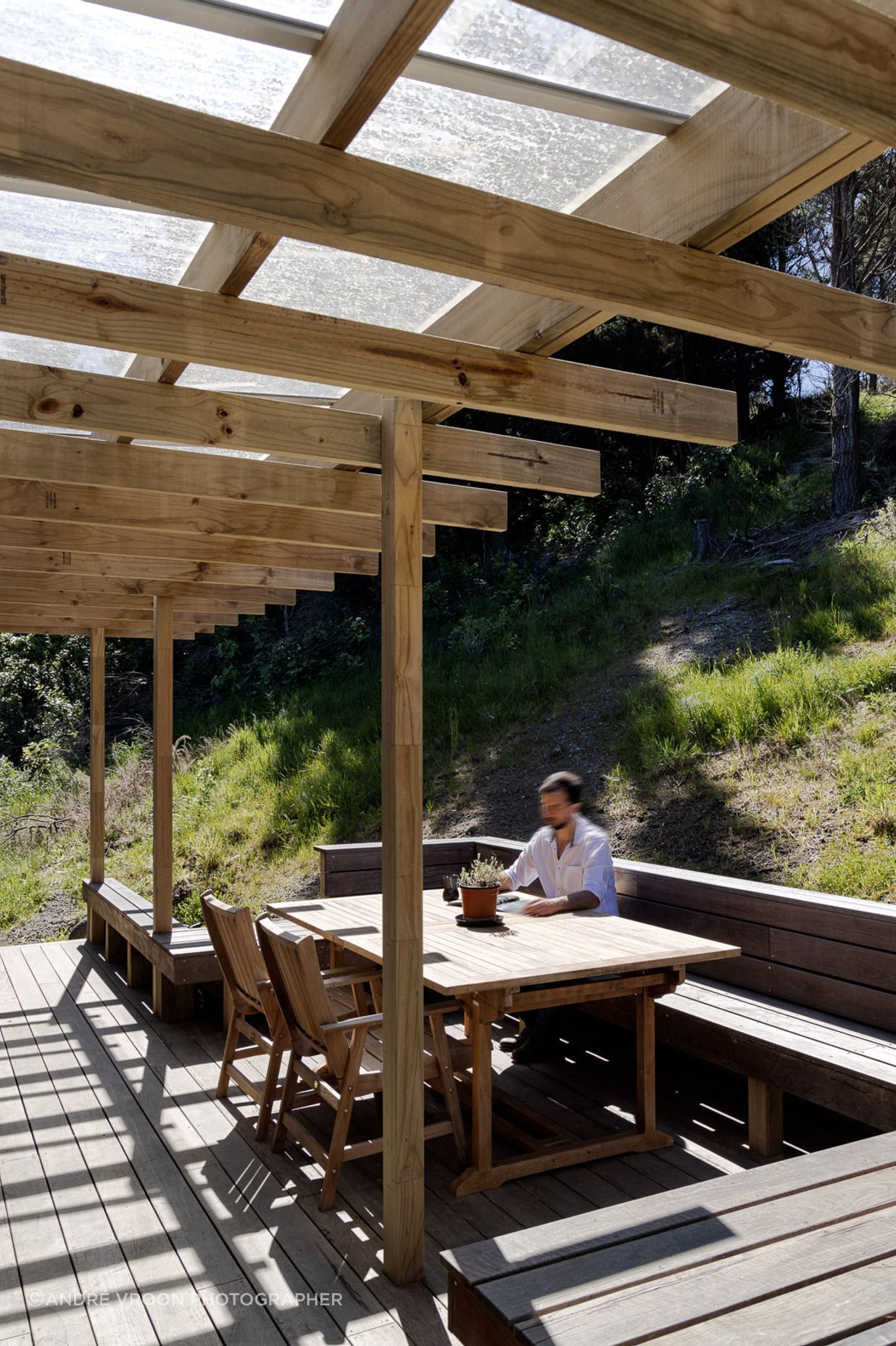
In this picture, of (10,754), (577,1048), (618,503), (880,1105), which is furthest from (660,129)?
(10,754)

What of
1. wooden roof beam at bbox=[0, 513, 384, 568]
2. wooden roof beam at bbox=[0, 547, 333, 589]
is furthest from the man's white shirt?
wooden roof beam at bbox=[0, 547, 333, 589]

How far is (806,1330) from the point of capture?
5.65 feet

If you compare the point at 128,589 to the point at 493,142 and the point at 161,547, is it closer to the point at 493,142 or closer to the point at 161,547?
the point at 161,547

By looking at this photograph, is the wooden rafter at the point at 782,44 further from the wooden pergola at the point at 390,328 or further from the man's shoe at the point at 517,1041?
the man's shoe at the point at 517,1041

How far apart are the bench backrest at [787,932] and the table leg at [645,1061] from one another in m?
0.60

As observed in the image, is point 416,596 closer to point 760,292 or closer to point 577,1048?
point 760,292

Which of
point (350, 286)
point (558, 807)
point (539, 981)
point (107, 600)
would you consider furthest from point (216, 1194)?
point (107, 600)

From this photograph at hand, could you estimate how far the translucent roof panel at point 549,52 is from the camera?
1768 mm

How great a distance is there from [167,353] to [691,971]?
3461 mm

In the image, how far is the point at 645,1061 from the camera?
12.5 ft

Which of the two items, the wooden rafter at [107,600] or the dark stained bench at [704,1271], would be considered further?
the wooden rafter at [107,600]

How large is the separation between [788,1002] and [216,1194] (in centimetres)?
223

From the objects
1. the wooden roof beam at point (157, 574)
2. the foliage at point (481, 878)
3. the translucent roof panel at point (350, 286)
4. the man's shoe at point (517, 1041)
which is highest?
the translucent roof panel at point (350, 286)

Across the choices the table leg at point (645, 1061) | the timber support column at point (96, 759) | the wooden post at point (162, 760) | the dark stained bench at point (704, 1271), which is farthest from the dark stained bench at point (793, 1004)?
the timber support column at point (96, 759)
